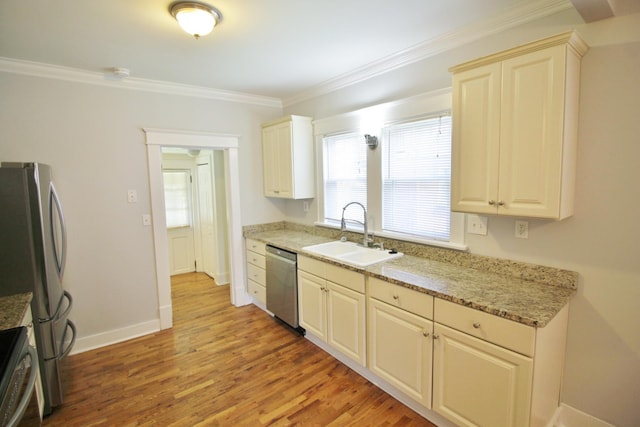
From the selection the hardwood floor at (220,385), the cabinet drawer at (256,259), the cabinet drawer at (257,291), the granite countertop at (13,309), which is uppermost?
the granite countertop at (13,309)

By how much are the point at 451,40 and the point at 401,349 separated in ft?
7.12

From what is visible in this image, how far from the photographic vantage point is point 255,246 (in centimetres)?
371

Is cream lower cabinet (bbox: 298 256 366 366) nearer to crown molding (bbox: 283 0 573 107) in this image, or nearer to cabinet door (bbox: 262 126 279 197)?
cabinet door (bbox: 262 126 279 197)

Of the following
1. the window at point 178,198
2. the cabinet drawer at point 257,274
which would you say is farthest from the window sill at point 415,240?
the window at point 178,198

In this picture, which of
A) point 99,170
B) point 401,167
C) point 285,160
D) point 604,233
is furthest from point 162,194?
point 604,233

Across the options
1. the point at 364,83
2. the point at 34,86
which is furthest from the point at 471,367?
the point at 34,86

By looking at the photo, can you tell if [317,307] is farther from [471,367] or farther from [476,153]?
[476,153]

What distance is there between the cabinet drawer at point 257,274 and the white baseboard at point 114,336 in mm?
1087

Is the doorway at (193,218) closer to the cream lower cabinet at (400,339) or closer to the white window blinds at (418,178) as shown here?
the white window blinds at (418,178)

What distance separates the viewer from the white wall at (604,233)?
1627 millimetres

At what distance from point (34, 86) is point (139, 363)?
2.51 metres

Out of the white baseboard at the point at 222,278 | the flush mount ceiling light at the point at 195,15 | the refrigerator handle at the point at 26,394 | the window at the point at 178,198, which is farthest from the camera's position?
the window at the point at 178,198

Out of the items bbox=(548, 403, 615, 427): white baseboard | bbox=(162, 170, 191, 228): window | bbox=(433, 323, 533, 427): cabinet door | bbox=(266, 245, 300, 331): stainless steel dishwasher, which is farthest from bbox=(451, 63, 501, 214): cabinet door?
bbox=(162, 170, 191, 228): window

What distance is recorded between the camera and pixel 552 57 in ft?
5.23
